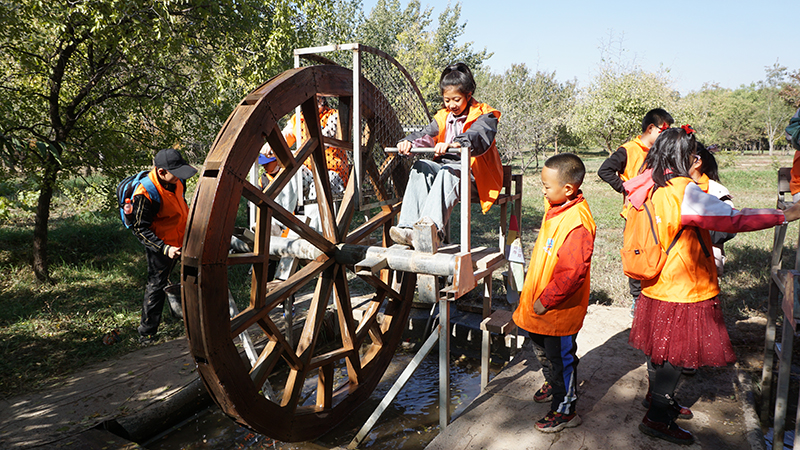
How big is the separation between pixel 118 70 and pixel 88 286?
3.01 meters

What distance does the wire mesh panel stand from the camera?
4.01m

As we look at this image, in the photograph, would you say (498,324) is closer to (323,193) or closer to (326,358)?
(326,358)

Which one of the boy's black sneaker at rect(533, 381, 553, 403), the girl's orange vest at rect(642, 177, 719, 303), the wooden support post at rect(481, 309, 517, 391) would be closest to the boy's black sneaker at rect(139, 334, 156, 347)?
the wooden support post at rect(481, 309, 517, 391)

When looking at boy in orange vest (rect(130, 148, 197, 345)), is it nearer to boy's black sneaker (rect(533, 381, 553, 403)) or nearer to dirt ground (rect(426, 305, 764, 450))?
dirt ground (rect(426, 305, 764, 450))

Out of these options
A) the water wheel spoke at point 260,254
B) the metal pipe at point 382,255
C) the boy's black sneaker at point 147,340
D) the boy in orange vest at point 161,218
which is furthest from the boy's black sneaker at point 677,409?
the boy's black sneaker at point 147,340

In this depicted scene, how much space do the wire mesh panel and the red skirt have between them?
222cm

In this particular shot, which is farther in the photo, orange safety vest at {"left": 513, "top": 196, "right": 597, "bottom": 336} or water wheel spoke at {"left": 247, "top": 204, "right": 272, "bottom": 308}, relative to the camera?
water wheel spoke at {"left": 247, "top": 204, "right": 272, "bottom": 308}

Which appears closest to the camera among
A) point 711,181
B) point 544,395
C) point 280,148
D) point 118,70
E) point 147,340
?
point 280,148

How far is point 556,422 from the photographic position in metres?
3.01

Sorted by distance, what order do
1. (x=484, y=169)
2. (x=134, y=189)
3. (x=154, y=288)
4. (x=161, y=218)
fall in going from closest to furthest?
(x=484, y=169), (x=134, y=189), (x=161, y=218), (x=154, y=288)

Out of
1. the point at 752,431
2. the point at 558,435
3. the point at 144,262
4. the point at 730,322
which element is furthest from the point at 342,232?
the point at 144,262

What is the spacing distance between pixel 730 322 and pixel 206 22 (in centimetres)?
742

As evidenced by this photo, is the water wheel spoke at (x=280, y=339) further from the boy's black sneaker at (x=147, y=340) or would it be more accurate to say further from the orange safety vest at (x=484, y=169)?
the boy's black sneaker at (x=147, y=340)

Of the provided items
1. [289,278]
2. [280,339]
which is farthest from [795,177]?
[280,339]
